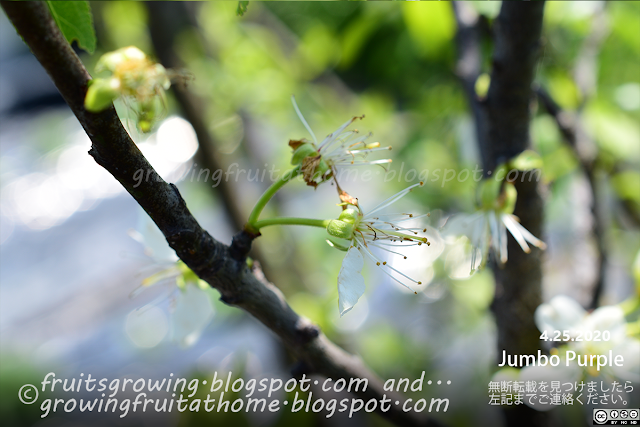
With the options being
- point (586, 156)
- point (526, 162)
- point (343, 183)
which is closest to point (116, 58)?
point (526, 162)

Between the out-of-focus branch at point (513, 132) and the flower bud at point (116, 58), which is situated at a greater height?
the flower bud at point (116, 58)

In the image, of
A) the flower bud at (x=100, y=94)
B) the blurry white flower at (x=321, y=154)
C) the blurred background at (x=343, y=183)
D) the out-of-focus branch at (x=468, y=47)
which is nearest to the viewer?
the flower bud at (x=100, y=94)

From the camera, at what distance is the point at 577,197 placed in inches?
22.5

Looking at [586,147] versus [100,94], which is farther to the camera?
[586,147]

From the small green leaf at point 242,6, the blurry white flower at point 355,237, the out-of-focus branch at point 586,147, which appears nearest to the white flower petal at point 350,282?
the blurry white flower at point 355,237

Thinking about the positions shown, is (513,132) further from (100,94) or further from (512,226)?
(100,94)

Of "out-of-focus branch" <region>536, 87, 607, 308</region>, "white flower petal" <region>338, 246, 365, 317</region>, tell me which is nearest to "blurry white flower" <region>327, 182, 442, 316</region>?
"white flower petal" <region>338, 246, 365, 317</region>

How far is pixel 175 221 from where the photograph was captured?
0.25 m

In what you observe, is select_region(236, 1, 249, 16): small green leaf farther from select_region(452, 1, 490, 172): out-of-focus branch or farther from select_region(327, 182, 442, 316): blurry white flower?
select_region(452, 1, 490, 172): out-of-focus branch

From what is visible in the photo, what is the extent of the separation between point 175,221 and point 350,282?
0.11 metres

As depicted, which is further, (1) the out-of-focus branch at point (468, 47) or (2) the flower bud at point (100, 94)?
(1) the out-of-focus branch at point (468, 47)

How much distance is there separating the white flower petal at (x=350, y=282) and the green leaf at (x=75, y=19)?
21cm

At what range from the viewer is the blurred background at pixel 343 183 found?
0.59m

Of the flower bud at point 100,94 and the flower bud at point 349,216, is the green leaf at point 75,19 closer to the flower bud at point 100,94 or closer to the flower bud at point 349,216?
the flower bud at point 100,94
